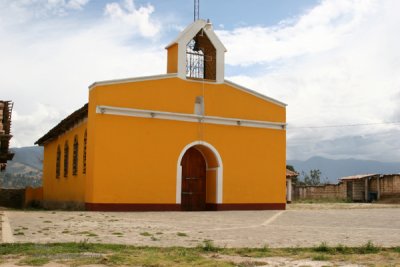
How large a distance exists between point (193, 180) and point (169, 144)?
105 inches

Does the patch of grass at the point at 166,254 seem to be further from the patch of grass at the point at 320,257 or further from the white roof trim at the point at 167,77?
the white roof trim at the point at 167,77

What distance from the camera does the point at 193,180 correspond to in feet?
79.0


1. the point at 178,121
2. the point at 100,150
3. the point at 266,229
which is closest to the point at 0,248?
the point at 266,229

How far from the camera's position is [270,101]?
982 inches

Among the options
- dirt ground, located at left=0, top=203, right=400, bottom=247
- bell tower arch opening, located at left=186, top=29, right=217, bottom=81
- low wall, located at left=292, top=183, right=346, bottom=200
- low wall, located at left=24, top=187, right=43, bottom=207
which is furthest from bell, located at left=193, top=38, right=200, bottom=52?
low wall, located at left=292, top=183, right=346, bottom=200

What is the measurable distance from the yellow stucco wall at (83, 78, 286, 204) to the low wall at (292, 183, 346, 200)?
18.5 metres

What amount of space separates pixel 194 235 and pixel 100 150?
10519 mm

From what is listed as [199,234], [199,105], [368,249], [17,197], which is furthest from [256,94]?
[17,197]

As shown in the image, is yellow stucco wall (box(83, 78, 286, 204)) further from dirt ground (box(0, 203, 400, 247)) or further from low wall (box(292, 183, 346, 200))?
low wall (box(292, 183, 346, 200))

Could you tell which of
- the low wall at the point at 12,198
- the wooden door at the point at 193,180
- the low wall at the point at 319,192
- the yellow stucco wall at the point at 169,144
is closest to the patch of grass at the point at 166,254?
the yellow stucco wall at the point at 169,144

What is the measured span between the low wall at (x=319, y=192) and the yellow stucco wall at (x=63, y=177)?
19.5 m

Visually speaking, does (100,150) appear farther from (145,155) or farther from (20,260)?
(20,260)

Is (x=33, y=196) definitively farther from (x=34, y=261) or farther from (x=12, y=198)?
(x=34, y=261)

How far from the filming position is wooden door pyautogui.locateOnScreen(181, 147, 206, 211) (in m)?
23.8
